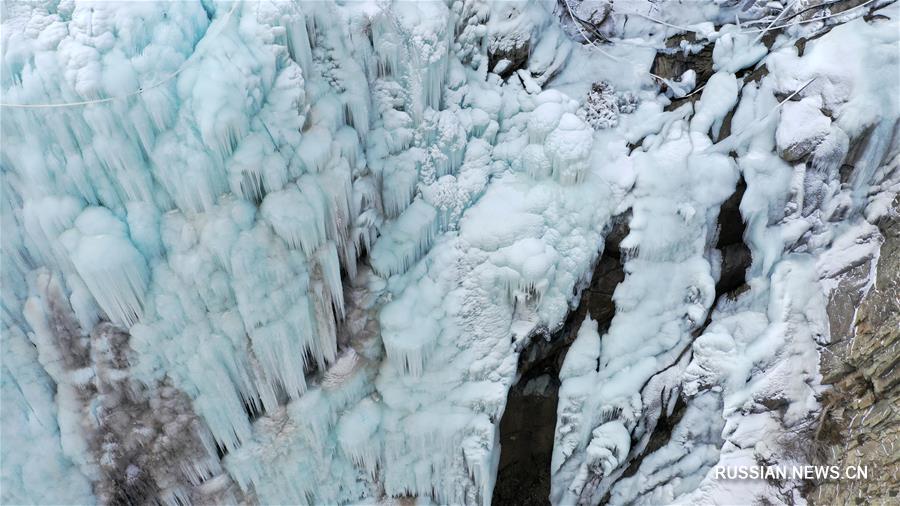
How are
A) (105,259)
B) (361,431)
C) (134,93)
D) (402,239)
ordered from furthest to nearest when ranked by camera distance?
1. (361,431)
2. (402,239)
3. (105,259)
4. (134,93)

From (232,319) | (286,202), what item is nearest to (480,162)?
(286,202)

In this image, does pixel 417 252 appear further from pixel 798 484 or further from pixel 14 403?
pixel 798 484

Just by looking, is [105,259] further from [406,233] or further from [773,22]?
[773,22]

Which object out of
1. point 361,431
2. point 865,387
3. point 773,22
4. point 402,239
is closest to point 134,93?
point 402,239

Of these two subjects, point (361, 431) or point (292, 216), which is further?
point (361, 431)

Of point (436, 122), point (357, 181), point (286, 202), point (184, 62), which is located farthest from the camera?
point (436, 122)

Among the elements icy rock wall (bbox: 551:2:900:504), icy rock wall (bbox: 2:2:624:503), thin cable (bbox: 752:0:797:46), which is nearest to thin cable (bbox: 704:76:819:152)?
icy rock wall (bbox: 551:2:900:504)
